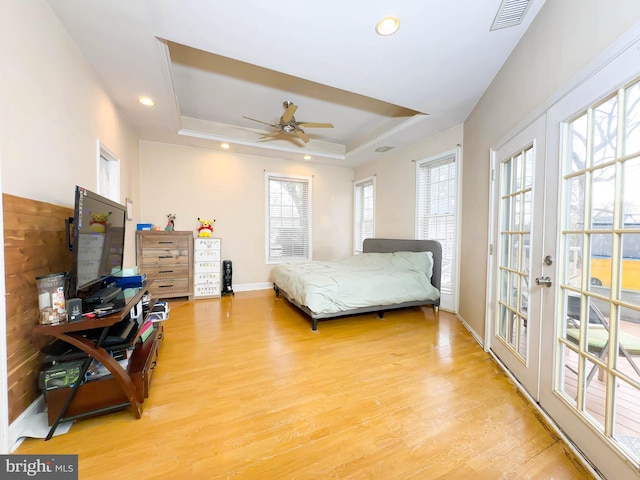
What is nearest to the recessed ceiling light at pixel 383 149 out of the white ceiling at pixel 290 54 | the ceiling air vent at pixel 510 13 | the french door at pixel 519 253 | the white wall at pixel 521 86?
the white ceiling at pixel 290 54

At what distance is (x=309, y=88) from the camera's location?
322 cm

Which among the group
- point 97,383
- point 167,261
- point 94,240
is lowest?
point 97,383

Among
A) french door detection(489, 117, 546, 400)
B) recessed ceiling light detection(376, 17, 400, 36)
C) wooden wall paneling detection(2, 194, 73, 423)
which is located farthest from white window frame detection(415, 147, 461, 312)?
wooden wall paneling detection(2, 194, 73, 423)

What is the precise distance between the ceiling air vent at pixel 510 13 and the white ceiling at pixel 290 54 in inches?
1.8

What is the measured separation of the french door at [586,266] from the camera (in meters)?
1.11

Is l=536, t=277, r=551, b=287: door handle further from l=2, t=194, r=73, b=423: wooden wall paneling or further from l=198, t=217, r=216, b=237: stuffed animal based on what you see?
l=198, t=217, r=216, b=237: stuffed animal

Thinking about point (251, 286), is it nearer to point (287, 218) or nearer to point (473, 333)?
point (287, 218)

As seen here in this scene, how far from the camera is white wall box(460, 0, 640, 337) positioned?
1.28 meters

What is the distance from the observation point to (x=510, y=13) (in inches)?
70.7

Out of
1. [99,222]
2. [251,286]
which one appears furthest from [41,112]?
[251,286]

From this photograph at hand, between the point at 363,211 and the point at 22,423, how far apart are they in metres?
5.38

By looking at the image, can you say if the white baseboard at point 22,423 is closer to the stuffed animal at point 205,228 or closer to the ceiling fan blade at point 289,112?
the stuffed animal at point 205,228

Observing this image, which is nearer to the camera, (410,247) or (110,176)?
(110,176)

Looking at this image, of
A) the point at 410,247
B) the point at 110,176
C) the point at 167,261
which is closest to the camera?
the point at 110,176
